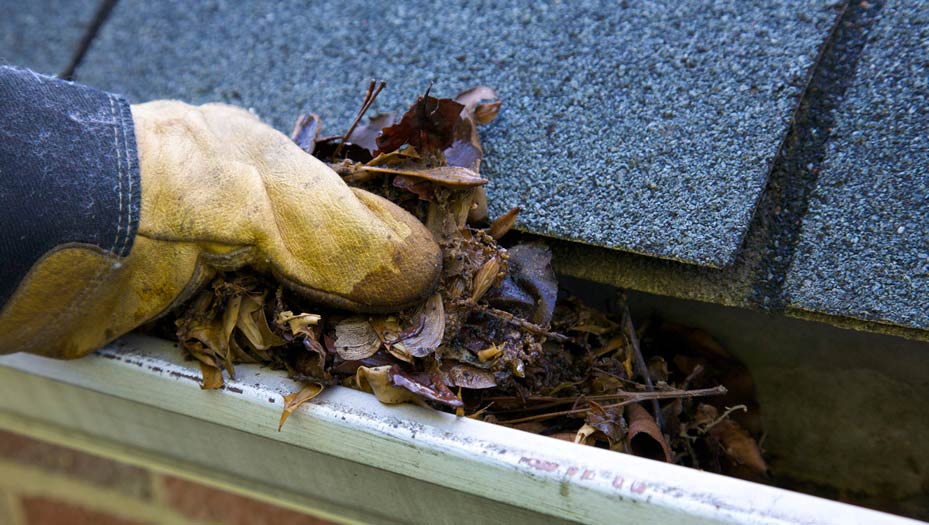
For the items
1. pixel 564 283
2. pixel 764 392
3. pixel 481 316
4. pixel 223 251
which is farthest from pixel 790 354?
pixel 223 251

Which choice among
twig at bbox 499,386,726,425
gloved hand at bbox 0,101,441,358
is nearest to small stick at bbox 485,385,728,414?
twig at bbox 499,386,726,425

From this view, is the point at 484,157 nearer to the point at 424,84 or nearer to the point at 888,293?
the point at 424,84

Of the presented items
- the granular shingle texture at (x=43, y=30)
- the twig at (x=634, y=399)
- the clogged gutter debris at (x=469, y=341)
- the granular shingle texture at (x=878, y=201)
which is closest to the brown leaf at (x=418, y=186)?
the clogged gutter debris at (x=469, y=341)

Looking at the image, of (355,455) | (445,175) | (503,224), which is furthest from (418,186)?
(355,455)

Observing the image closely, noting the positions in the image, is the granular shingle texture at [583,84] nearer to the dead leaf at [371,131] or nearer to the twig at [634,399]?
the dead leaf at [371,131]

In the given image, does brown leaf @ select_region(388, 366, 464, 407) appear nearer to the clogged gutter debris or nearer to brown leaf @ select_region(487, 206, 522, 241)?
the clogged gutter debris
